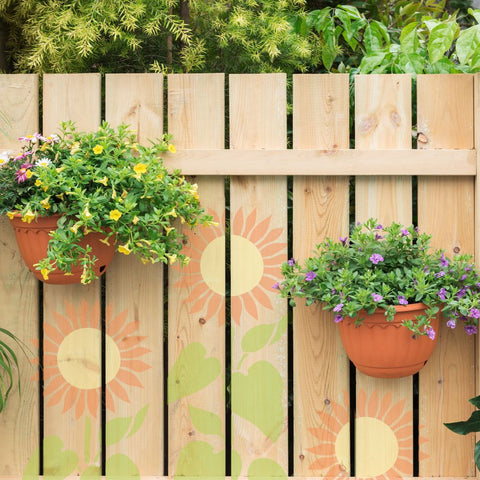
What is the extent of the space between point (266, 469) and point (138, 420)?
20.2 inches

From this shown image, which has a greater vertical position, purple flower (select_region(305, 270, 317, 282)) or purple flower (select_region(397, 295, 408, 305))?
purple flower (select_region(305, 270, 317, 282))

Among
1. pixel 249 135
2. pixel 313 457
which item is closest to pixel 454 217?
pixel 249 135

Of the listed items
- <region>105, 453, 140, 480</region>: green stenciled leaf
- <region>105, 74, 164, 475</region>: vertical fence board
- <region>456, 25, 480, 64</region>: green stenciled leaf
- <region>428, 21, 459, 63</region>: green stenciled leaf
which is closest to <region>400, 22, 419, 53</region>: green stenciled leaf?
<region>428, 21, 459, 63</region>: green stenciled leaf

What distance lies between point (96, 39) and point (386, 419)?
2109 millimetres

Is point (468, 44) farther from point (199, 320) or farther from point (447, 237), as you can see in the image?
point (199, 320)

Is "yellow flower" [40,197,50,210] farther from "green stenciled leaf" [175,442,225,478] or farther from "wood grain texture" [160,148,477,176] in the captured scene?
"green stenciled leaf" [175,442,225,478]

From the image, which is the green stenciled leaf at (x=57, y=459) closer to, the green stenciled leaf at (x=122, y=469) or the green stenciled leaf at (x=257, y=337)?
the green stenciled leaf at (x=122, y=469)

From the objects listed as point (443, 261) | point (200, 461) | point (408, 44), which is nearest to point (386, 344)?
point (443, 261)

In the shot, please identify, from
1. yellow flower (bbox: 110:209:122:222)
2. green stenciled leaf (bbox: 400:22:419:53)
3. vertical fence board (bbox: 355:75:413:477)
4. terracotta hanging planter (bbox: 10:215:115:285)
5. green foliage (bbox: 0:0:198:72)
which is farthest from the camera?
green foliage (bbox: 0:0:198:72)

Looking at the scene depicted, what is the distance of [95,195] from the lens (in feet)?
6.40

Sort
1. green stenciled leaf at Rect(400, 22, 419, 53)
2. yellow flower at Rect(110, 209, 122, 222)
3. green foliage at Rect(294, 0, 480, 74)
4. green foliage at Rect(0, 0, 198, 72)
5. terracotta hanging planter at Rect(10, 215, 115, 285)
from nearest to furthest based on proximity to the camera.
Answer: yellow flower at Rect(110, 209, 122, 222)
terracotta hanging planter at Rect(10, 215, 115, 285)
green foliage at Rect(294, 0, 480, 74)
green stenciled leaf at Rect(400, 22, 419, 53)
green foliage at Rect(0, 0, 198, 72)

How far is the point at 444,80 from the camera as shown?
88.2 inches

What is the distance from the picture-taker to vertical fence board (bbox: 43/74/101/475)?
2258 millimetres

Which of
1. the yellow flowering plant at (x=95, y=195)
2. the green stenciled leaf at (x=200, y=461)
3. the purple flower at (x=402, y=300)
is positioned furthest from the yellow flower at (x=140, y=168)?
the green stenciled leaf at (x=200, y=461)
